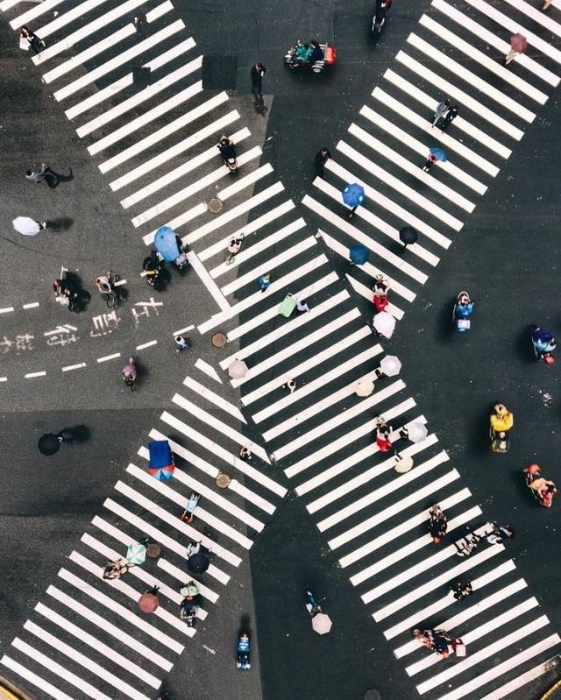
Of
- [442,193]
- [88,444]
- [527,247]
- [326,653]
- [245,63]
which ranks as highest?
[245,63]

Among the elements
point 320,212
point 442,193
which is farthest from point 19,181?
point 442,193

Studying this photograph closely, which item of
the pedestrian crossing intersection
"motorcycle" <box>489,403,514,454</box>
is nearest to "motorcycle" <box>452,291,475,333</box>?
the pedestrian crossing intersection

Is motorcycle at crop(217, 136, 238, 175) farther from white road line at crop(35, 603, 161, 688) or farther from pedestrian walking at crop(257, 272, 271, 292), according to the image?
white road line at crop(35, 603, 161, 688)

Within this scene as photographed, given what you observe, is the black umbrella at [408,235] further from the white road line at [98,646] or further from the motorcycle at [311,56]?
the white road line at [98,646]

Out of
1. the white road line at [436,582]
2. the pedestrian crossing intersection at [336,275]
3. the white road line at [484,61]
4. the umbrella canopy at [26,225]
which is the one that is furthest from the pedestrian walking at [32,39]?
the white road line at [436,582]

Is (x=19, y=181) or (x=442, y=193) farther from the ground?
(x=19, y=181)

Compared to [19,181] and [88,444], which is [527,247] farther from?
[19,181]

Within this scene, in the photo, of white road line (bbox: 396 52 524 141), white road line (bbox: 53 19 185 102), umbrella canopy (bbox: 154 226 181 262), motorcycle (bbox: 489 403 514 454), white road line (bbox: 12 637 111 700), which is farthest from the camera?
white road line (bbox: 12 637 111 700)
